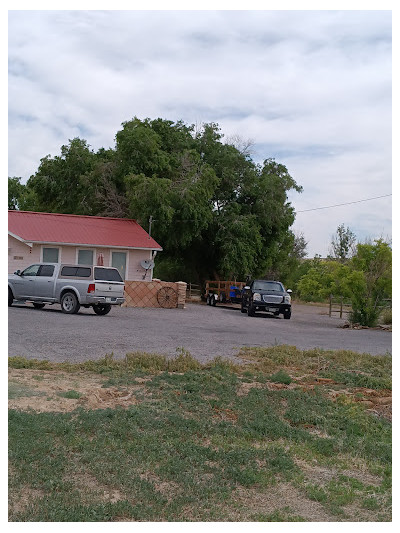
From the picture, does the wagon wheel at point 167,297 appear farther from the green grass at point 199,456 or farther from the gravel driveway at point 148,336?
the green grass at point 199,456

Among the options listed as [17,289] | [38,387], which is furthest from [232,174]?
[38,387]

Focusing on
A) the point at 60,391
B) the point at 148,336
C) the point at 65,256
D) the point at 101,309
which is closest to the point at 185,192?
the point at 65,256

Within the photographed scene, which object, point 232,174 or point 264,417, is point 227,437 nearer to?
point 264,417

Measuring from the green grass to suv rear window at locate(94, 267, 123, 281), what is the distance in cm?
1231

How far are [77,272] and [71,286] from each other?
55 centimetres

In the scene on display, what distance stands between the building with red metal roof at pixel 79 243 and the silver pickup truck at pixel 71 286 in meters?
8.51

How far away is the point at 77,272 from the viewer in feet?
71.7

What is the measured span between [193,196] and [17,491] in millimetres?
32302

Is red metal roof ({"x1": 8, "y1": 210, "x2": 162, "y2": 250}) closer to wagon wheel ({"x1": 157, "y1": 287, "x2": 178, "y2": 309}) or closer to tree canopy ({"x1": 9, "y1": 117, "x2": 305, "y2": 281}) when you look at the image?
tree canopy ({"x1": 9, "y1": 117, "x2": 305, "y2": 281})

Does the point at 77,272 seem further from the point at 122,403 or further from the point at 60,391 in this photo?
the point at 122,403

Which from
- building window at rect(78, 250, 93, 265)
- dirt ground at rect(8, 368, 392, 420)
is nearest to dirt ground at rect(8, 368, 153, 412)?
dirt ground at rect(8, 368, 392, 420)

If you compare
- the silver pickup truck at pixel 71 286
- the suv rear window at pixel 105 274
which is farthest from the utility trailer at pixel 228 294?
the silver pickup truck at pixel 71 286

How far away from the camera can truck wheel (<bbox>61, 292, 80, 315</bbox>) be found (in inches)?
849

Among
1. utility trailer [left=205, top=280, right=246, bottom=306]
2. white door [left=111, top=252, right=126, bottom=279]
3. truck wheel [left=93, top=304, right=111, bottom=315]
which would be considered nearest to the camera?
truck wheel [left=93, top=304, right=111, bottom=315]
